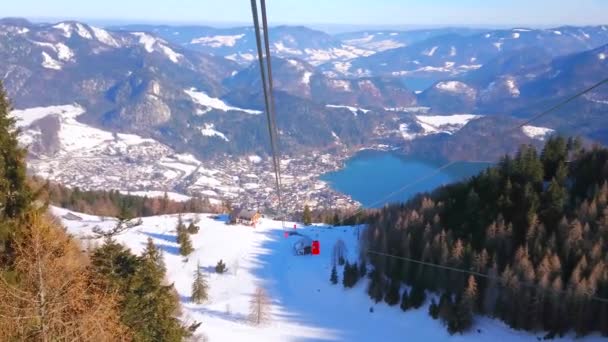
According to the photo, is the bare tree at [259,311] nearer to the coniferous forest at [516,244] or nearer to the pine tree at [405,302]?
the coniferous forest at [516,244]

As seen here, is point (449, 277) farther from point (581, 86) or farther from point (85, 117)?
point (581, 86)

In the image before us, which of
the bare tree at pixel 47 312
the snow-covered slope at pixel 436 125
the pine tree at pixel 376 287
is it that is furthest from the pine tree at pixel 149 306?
the snow-covered slope at pixel 436 125

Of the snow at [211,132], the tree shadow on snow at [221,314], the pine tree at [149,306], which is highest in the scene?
the pine tree at [149,306]

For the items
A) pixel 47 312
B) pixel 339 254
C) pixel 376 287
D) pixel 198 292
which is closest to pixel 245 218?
pixel 339 254

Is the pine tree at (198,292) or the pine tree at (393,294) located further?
the pine tree at (198,292)

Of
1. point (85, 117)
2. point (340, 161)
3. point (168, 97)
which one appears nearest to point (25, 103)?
point (85, 117)
